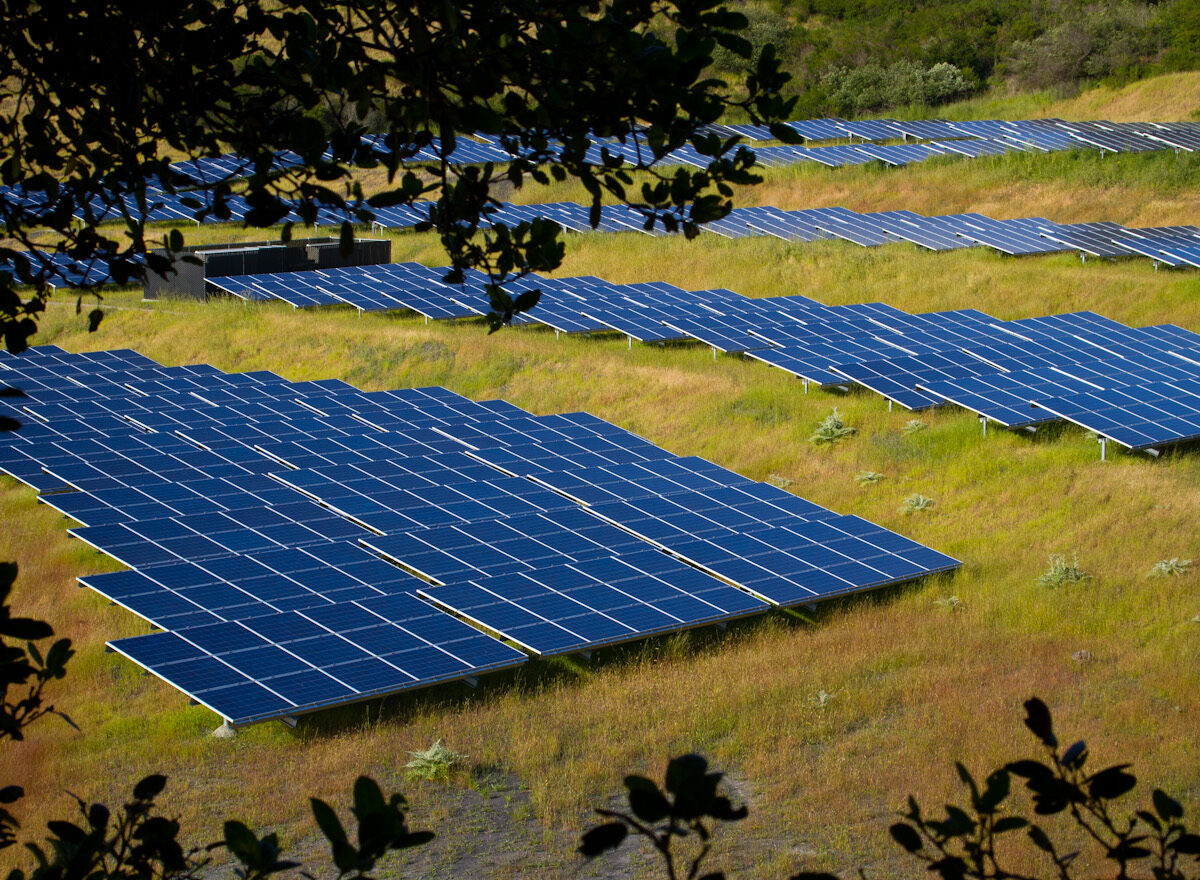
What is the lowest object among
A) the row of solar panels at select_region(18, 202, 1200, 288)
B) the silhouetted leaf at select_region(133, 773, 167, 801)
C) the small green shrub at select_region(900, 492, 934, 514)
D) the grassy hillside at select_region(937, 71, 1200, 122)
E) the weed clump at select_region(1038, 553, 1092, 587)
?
the small green shrub at select_region(900, 492, 934, 514)

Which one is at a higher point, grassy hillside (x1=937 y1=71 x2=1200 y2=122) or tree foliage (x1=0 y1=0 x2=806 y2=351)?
grassy hillside (x1=937 y1=71 x2=1200 y2=122)

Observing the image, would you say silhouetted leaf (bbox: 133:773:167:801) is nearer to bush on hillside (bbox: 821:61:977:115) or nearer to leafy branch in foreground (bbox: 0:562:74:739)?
leafy branch in foreground (bbox: 0:562:74:739)

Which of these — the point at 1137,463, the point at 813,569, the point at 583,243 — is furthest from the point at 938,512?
the point at 583,243

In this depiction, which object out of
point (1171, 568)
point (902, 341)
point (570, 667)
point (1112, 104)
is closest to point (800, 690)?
point (570, 667)

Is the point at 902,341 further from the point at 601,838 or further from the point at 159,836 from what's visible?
the point at 601,838

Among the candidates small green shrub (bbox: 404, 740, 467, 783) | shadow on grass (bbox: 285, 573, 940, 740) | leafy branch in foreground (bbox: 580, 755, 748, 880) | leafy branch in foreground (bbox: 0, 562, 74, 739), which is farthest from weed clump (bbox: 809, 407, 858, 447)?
leafy branch in foreground (bbox: 580, 755, 748, 880)

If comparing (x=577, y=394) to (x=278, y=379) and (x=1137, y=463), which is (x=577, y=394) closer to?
(x=278, y=379)

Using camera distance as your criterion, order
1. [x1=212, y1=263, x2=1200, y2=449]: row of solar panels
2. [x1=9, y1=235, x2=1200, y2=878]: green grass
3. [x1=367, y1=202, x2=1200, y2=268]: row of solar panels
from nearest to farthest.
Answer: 1. [x1=9, y1=235, x2=1200, y2=878]: green grass
2. [x1=212, y1=263, x2=1200, y2=449]: row of solar panels
3. [x1=367, y1=202, x2=1200, y2=268]: row of solar panels
